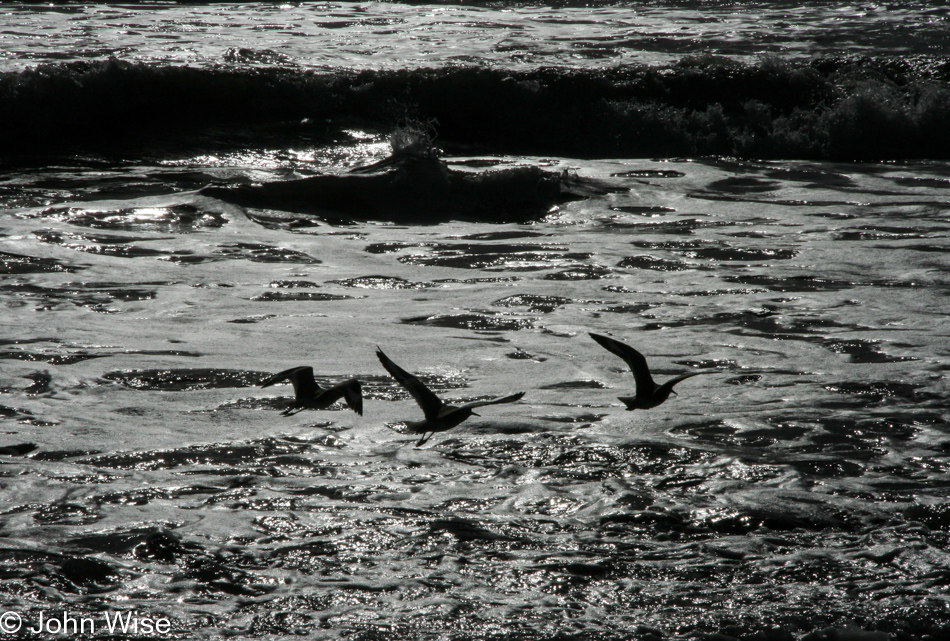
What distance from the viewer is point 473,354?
6156mm

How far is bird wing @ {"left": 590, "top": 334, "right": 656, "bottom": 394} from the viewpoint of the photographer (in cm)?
360

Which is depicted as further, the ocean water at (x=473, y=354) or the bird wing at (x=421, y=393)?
the ocean water at (x=473, y=354)

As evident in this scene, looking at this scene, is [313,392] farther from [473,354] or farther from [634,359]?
[473,354]

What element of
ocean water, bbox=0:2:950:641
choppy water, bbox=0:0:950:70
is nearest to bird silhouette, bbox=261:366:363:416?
ocean water, bbox=0:2:950:641

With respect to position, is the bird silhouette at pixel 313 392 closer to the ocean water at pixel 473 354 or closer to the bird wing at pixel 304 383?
the bird wing at pixel 304 383

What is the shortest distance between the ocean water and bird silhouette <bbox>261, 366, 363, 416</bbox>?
0.47 metres

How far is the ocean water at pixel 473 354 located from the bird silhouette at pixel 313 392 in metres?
0.47

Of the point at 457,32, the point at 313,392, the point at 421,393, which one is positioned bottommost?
the point at 313,392

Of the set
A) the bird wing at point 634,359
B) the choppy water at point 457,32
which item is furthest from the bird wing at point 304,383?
the choppy water at point 457,32

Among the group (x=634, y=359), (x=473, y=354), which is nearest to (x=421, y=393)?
(x=634, y=359)

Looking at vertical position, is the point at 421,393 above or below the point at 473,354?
above

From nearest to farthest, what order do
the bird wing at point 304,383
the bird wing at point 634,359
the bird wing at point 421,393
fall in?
the bird wing at point 421,393 → the bird wing at point 634,359 → the bird wing at point 304,383

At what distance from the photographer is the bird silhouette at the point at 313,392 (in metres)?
3.77

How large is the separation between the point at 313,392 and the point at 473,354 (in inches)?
84.1
